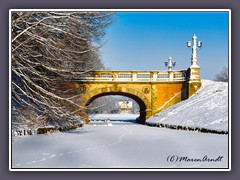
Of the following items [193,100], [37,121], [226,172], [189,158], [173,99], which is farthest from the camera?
[173,99]

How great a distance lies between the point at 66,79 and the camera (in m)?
13.2

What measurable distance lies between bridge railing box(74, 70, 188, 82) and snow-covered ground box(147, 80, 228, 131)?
1948mm

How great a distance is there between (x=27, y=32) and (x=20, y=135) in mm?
3631

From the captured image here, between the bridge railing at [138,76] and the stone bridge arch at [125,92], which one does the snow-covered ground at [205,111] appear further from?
the stone bridge arch at [125,92]

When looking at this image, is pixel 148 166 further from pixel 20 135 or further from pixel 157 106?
pixel 157 106

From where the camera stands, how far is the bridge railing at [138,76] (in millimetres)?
22641

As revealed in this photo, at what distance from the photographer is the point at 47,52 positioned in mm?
10727

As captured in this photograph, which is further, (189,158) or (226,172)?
(189,158)

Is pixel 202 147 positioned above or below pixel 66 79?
below

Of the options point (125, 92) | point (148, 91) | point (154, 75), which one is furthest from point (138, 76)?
point (125, 92)

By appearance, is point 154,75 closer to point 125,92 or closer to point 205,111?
point 125,92

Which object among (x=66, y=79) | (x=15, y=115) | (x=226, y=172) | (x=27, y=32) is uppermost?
(x=27, y=32)

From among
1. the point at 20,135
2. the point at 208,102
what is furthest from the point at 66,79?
the point at 208,102

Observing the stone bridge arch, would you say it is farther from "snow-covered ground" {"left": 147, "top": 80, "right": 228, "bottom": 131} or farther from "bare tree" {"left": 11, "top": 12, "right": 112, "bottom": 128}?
"bare tree" {"left": 11, "top": 12, "right": 112, "bottom": 128}
